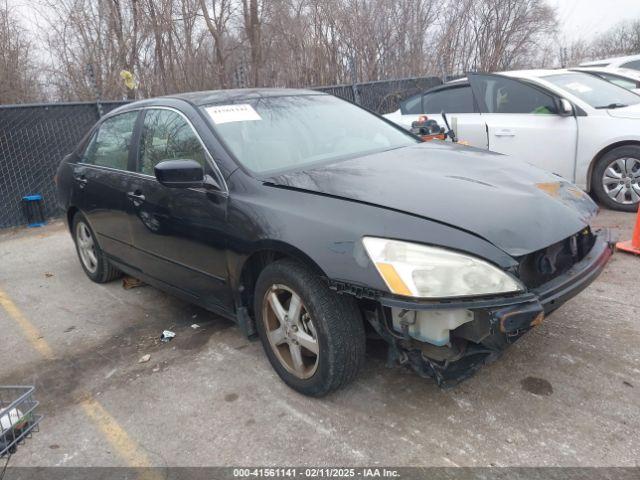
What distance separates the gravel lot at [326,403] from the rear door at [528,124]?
2294 mm

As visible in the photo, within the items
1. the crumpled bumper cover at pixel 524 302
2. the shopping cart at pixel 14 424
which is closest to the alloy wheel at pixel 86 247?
the shopping cart at pixel 14 424

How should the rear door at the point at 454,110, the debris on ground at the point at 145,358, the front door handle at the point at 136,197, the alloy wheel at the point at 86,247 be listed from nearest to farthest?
1. the debris on ground at the point at 145,358
2. the front door handle at the point at 136,197
3. the alloy wheel at the point at 86,247
4. the rear door at the point at 454,110

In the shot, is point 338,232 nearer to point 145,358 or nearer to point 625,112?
point 145,358

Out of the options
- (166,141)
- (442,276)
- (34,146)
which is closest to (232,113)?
(166,141)

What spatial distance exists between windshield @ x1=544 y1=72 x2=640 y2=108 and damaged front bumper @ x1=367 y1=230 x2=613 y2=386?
13.1ft

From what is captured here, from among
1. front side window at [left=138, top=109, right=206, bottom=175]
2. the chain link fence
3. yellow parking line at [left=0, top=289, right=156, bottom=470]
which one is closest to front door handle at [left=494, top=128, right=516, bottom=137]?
the chain link fence

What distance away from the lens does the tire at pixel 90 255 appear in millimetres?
4586

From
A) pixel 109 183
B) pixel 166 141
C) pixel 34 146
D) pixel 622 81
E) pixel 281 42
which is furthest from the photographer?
pixel 281 42

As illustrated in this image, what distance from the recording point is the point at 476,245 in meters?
2.12

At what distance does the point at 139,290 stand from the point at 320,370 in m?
2.67

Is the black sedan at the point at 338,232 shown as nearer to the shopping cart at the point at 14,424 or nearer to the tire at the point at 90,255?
the tire at the point at 90,255

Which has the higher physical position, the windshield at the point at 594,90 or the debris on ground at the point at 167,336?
the windshield at the point at 594,90

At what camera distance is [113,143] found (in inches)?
160

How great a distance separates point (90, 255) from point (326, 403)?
3.17 m
